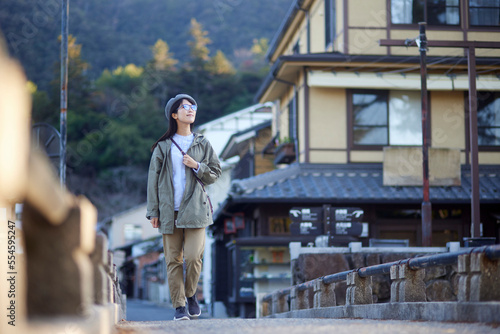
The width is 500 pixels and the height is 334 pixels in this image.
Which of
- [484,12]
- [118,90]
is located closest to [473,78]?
[484,12]

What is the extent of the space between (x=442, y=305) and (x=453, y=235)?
1640cm

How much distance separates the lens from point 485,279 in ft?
19.2

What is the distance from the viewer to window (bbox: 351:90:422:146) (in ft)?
72.3

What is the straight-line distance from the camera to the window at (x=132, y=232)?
217 ft

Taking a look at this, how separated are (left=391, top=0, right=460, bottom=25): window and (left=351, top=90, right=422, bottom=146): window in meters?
2.12

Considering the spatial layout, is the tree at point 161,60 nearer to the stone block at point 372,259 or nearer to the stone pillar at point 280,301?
the stone pillar at point 280,301

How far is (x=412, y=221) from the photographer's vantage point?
876 inches

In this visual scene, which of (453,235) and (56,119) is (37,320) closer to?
(453,235)

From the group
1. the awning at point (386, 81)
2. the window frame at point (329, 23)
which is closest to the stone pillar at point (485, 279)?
the awning at point (386, 81)

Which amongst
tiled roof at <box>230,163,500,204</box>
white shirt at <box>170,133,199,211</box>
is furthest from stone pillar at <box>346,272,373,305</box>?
tiled roof at <box>230,163,500,204</box>

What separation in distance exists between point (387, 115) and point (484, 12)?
168 inches

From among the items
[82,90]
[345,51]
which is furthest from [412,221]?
[82,90]

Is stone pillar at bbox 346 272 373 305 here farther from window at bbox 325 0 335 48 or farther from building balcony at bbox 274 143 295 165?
window at bbox 325 0 335 48

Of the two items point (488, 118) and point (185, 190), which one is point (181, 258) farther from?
point (488, 118)
